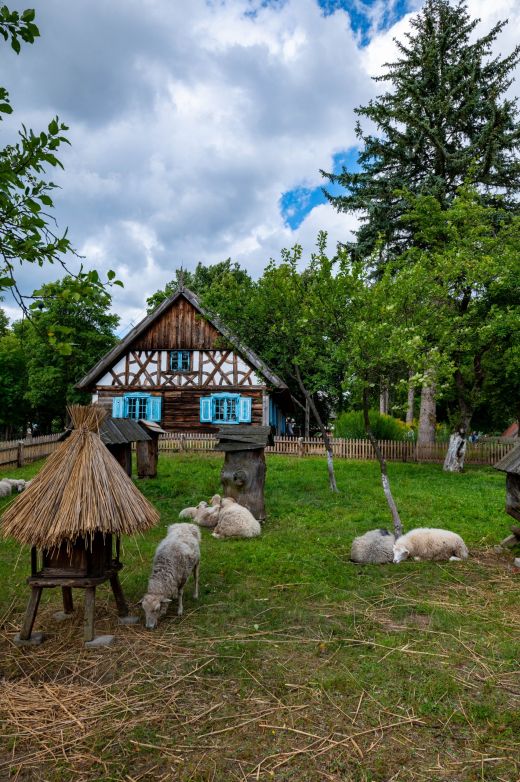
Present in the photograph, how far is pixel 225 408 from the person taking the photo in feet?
81.6

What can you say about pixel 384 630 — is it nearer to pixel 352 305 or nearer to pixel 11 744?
pixel 11 744

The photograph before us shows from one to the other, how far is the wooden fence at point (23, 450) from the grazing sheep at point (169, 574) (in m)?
12.8

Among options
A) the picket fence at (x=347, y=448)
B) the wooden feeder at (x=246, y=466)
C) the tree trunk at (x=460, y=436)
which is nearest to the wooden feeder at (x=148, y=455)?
A: the picket fence at (x=347, y=448)

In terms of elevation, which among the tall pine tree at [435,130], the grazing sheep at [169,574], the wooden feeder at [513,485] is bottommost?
the grazing sheep at [169,574]

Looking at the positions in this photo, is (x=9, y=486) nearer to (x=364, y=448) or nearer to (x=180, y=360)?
(x=180, y=360)

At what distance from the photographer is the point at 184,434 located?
23469 mm

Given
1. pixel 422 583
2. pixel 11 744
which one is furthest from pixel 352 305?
pixel 11 744

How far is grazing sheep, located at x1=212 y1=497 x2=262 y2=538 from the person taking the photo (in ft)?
31.1

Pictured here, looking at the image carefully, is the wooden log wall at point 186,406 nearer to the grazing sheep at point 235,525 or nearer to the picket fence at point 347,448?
the picket fence at point 347,448

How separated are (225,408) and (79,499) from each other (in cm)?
1994

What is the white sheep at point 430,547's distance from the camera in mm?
8023

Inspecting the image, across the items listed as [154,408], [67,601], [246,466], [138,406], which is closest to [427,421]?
[154,408]

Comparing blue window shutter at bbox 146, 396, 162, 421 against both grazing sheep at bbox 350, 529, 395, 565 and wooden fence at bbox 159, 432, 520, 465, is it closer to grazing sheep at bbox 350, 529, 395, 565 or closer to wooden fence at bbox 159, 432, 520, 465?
wooden fence at bbox 159, 432, 520, 465

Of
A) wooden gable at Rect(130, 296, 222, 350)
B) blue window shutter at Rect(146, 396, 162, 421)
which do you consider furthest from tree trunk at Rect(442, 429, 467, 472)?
blue window shutter at Rect(146, 396, 162, 421)
